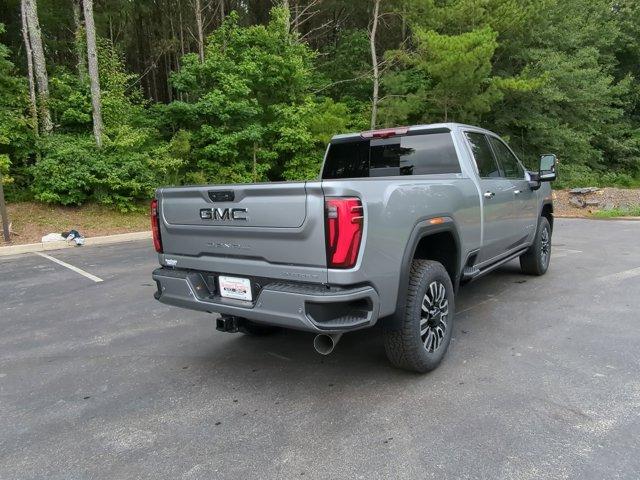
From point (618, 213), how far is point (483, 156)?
1090 centimetres

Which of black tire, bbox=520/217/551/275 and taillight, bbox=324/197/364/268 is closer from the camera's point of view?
taillight, bbox=324/197/364/268

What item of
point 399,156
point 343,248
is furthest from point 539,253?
point 343,248

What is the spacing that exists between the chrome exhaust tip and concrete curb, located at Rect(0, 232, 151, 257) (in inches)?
367

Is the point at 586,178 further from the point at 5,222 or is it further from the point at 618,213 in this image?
the point at 5,222

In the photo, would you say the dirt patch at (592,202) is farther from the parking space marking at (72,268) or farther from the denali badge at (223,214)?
the denali badge at (223,214)

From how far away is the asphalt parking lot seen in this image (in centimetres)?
249

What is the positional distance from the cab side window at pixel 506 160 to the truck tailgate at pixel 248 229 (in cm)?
321

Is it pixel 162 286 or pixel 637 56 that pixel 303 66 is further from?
pixel 637 56

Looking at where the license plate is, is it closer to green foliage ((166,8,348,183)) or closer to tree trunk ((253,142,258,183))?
green foliage ((166,8,348,183))

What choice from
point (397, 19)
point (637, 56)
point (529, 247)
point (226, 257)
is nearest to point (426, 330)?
point (226, 257)

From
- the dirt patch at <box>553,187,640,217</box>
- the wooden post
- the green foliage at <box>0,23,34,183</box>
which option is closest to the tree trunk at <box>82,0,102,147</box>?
the green foliage at <box>0,23,34,183</box>

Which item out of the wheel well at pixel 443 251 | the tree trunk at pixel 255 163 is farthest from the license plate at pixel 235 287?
the tree trunk at pixel 255 163

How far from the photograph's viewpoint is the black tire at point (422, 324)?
10.5 ft

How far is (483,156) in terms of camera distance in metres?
4.84
